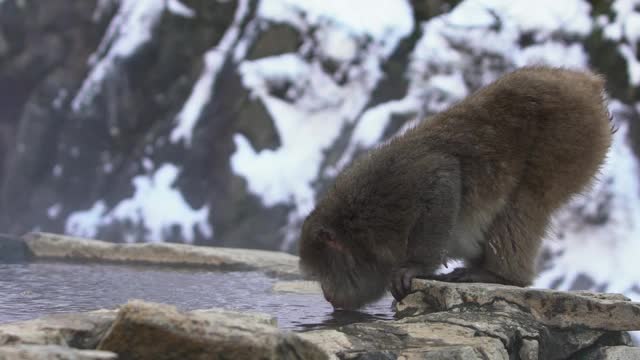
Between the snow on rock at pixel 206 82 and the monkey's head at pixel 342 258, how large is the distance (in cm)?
671

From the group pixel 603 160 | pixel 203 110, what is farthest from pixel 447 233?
Result: pixel 203 110

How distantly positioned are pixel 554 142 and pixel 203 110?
23.0 feet

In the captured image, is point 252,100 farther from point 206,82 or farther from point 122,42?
point 122,42

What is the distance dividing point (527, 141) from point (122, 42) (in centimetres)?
825

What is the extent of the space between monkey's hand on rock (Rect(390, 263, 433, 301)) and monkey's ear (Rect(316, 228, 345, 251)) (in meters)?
0.20

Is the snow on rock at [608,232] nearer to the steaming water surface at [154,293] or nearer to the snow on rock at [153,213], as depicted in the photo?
the snow on rock at [153,213]

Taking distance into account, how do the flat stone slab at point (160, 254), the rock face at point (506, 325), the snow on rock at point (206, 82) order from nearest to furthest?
1. the rock face at point (506, 325)
2. the flat stone slab at point (160, 254)
3. the snow on rock at point (206, 82)

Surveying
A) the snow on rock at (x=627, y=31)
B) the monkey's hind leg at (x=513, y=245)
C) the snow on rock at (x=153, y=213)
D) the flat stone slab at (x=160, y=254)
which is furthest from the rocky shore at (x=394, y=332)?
Answer: the snow on rock at (x=627, y=31)

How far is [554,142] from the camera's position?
2.74 m

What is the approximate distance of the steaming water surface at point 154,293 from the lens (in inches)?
96.5

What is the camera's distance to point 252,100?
891cm

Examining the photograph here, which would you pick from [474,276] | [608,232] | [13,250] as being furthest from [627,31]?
[13,250]

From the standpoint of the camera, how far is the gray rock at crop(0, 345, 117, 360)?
128cm

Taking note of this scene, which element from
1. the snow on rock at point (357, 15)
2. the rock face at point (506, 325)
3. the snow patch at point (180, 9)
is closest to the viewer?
the rock face at point (506, 325)
